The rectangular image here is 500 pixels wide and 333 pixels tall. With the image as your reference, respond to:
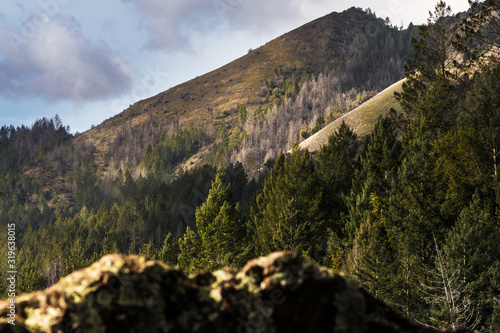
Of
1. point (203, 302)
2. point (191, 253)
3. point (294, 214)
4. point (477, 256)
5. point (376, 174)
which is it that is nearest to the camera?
point (203, 302)

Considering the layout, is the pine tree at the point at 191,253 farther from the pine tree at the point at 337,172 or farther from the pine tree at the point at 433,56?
the pine tree at the point at 433,56

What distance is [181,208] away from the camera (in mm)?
113375

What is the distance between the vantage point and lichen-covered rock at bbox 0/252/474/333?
10.4 ft

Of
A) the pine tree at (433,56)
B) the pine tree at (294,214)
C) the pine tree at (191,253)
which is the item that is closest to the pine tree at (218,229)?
Answer: the pine tree at (191,253)

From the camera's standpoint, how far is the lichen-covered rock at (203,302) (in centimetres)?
318

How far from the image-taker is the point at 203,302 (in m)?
3.56

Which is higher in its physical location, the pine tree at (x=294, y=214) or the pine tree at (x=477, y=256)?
the pine tree at (x=294, y=214)

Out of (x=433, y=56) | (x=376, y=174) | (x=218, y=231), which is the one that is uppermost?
(x=433, y=56)

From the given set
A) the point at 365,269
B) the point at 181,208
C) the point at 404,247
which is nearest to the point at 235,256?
the point at 365,269

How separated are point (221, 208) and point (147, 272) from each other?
3161 centimetres

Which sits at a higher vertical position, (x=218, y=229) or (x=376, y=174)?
(x=376, y=174)

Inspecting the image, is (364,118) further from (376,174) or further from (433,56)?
(376,174)

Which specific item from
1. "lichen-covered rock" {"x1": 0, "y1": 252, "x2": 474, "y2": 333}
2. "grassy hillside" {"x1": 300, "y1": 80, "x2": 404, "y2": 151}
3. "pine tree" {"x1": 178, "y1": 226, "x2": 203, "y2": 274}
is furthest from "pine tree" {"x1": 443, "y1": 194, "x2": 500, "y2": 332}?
"grassy hillside" {"x1": 300, "y1": 80, "x2": 404, "y2": 151}

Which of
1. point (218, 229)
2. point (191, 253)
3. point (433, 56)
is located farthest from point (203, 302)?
point (433, 56)
